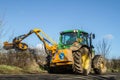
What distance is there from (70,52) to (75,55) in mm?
372

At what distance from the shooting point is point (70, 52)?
18625mm

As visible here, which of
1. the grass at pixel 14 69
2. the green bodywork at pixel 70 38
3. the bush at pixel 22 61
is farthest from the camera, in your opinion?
the green bodywork at pixel 70 38

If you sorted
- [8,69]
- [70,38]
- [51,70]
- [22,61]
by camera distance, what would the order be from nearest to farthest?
[8,69] → [70,38] → [22,61] → [51,70]

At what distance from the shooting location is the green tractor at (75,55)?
1852 centimetres

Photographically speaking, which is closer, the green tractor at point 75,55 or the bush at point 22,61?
the green tractor at point 75,55

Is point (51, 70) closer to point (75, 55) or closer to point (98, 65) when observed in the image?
point (75, 55)

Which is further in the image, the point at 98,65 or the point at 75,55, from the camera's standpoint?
the point at 98,65

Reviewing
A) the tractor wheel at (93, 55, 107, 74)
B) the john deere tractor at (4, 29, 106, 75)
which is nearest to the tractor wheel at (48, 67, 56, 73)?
the john deere tractor at (4, 29, 106, 75)

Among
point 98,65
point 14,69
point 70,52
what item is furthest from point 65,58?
point 98,65

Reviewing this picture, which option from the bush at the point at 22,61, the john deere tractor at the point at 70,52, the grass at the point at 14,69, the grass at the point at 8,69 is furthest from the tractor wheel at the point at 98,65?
the grass at the point at 8,69

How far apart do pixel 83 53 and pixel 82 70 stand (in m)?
1.30

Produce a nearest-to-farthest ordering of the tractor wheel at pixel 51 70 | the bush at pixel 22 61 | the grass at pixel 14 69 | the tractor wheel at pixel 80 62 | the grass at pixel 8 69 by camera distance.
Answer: the grass at pixel 8 69 → the grass at pixel 14 69 → the tractor wheel at pixel 80 62 → the bush at pixel 22 61 → the tractor wheel at pixel 51 70

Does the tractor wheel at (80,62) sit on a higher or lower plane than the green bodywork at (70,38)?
lower

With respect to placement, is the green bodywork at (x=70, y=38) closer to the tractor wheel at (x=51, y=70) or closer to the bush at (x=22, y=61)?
the tractor wheel at (x=51, y=70)
